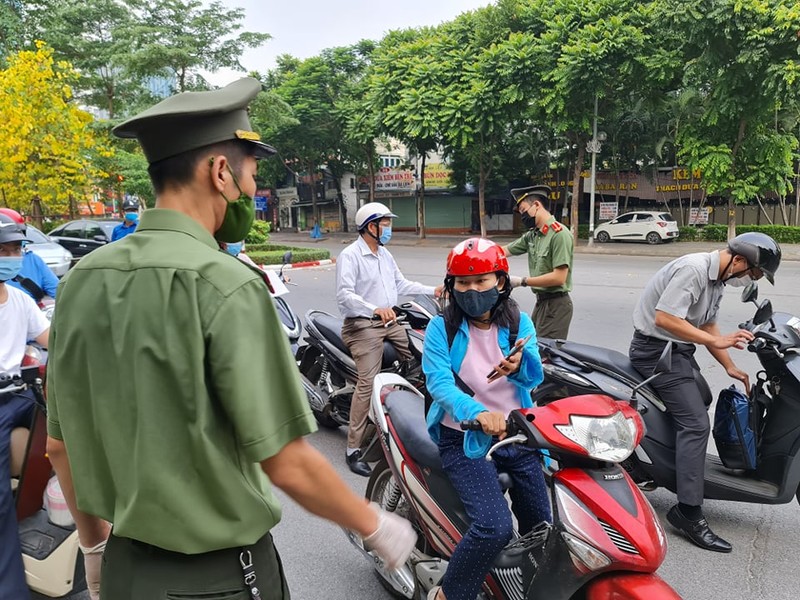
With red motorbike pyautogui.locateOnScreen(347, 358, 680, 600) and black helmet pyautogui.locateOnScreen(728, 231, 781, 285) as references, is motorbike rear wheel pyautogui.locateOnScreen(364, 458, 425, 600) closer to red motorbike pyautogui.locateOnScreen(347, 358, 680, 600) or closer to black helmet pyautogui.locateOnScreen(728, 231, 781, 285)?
red motorbike pyautogui.locateOnScreen(347, 358, 680, 600)

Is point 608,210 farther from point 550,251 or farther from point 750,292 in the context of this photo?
point 750,292

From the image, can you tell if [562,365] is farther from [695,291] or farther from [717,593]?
[717,593]

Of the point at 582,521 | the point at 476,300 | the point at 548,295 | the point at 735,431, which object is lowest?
the point at 735,431

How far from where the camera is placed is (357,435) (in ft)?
12.8

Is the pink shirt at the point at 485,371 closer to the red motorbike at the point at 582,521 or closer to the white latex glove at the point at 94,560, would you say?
the red motorbike at the point at 582,521

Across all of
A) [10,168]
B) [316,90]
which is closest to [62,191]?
[10,168]

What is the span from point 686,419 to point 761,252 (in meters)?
0.88

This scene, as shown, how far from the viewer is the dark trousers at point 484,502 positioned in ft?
6.53

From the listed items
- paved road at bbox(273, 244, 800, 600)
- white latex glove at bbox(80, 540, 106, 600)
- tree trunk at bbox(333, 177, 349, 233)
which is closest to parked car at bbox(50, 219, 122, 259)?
paved road at bbox(273, 244, 800, 600)

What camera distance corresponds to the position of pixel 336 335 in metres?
4.27

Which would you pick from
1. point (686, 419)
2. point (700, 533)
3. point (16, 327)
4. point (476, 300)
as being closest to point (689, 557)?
point (700, 533)

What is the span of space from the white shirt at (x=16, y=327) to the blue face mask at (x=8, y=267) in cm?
9

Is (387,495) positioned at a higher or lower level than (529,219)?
lower

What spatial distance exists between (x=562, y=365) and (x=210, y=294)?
273cm
